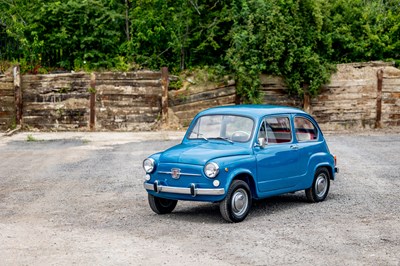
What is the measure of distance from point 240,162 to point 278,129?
1.44m

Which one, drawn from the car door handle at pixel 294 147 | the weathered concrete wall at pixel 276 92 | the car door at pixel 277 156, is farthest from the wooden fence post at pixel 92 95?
the car door handle at pixel 294 147

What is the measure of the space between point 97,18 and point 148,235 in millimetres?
17944

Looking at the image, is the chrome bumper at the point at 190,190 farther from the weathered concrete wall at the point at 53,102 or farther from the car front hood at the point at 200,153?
the weathered concrete wall at the point at 53,102

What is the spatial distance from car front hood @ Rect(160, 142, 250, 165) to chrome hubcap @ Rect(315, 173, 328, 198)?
7.10 feet

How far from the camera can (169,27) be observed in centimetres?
2611

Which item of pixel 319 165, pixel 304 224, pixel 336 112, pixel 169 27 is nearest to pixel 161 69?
pixel 169 27

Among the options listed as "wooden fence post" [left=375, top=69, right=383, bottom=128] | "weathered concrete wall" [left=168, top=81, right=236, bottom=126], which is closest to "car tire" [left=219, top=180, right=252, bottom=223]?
"weathered concrete wall" [left=168, top=81, right=236, bottom=126]

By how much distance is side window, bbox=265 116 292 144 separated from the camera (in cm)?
1112

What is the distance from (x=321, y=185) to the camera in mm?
12109

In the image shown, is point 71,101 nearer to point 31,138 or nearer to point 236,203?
point 31,138

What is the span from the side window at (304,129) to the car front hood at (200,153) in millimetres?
1678

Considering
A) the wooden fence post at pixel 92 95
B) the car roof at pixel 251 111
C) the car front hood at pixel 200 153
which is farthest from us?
the wooden fence post at pixel 92 95

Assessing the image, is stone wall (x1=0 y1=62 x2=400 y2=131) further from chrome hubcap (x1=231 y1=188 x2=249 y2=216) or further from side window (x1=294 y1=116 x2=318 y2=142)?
chrome hubcap (x1=231 y1=188 x2=249 y2=216)

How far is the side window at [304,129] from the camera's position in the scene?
38.6ft
